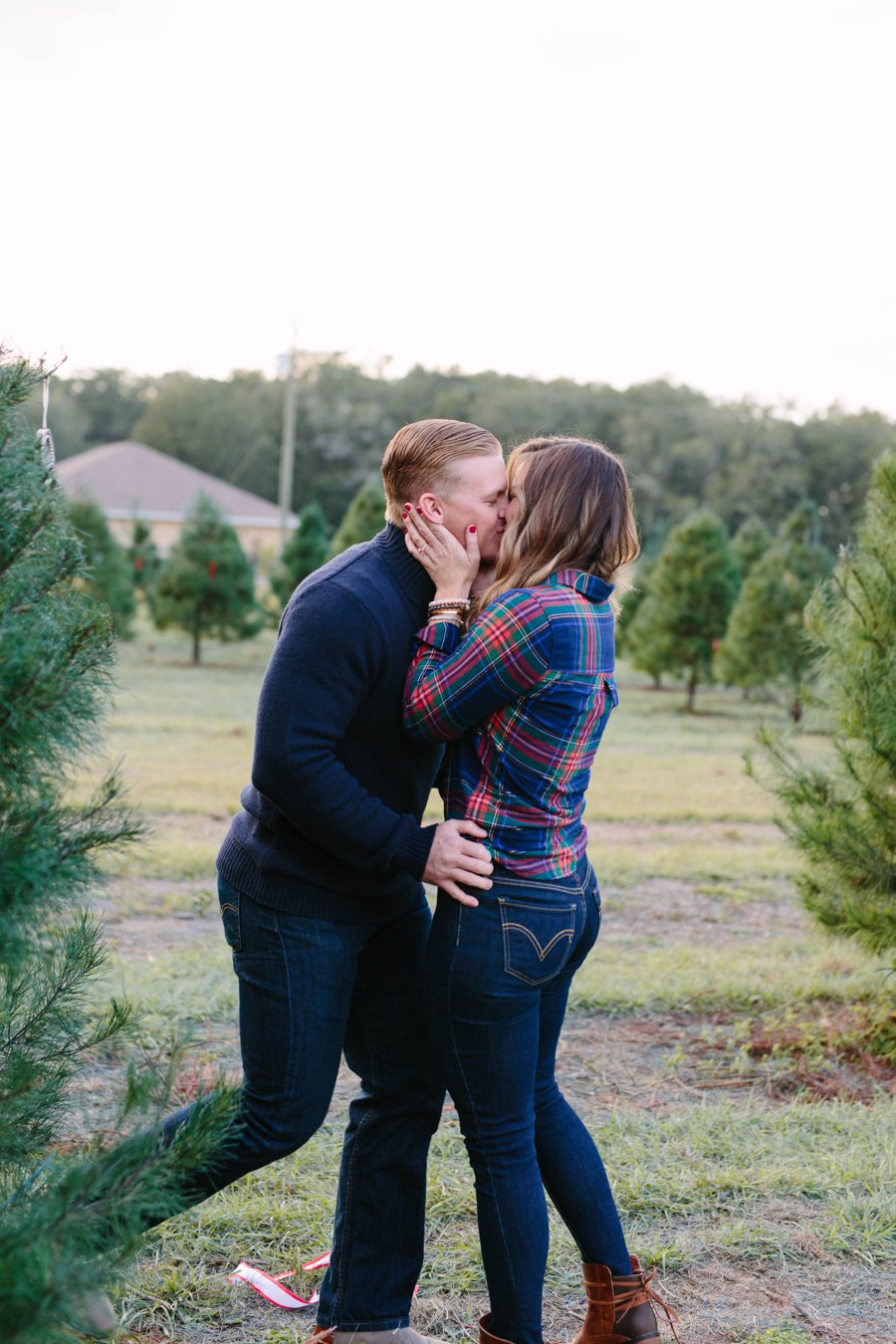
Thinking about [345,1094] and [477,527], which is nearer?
[477,527]

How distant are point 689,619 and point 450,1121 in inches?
726

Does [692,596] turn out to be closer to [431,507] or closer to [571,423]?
[431,507]

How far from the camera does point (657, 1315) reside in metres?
2.96

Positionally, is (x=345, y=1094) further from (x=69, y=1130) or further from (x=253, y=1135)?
(x=253, y=1135)

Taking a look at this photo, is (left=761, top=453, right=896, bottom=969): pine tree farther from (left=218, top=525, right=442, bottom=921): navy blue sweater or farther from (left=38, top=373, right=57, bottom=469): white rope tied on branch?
(left=38, top=373, right=57, bottom=469): white rope tied on branch

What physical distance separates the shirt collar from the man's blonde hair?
30cm

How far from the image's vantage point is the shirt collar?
8.18ft

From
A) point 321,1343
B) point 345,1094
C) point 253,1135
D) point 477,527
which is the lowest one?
point 345,1094

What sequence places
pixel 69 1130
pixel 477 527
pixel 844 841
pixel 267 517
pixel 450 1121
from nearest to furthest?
pixel 477 527, pixel 69 1130, pixel 450 1121, pixel 844 841, pixel 267 517

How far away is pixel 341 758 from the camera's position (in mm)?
2576

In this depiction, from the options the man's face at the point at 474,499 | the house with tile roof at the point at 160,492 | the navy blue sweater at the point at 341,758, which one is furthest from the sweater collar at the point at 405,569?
the house with tile roof at the point at 160,492

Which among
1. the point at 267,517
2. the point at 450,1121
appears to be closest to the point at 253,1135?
the point at 450,1121

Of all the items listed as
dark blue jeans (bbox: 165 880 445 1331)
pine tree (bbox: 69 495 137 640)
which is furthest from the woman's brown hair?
pine tree (bbox: 69 495 137 640)

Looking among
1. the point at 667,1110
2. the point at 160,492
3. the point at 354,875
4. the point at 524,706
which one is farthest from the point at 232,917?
the point at 160,492
